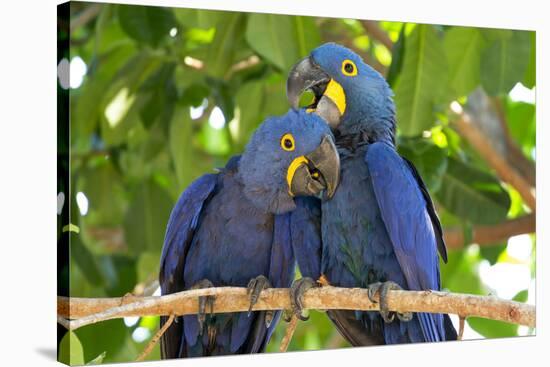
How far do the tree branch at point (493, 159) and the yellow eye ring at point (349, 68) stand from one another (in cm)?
77

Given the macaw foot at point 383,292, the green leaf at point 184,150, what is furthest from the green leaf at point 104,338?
the macaw foot at point 383,292

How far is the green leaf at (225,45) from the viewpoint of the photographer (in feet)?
11.4

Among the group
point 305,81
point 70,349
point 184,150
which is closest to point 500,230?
point 305,81

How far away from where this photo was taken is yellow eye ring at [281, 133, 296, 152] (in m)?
3.09

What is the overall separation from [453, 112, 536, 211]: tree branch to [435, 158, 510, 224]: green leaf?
128 millimetres

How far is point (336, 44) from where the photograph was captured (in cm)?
339

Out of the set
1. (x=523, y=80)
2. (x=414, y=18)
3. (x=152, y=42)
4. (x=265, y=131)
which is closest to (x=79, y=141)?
(x=152, y=42)

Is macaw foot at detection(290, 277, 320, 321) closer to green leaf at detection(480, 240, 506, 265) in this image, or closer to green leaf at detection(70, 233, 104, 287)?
green leaf at detection(70, 233, 104, 287)

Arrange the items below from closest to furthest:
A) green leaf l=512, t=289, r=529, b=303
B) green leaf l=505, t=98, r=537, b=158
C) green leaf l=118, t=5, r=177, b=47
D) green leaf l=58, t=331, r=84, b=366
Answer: green leaf l=58, t=331, r=84, b=366, green leaf l=118, t=5, r=177, b=47, green leaf l=512, t=289, r=529, b=303, green leaf l=505, t=98, r=537, b=158

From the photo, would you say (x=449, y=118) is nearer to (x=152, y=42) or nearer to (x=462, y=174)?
(x=462, y=174)

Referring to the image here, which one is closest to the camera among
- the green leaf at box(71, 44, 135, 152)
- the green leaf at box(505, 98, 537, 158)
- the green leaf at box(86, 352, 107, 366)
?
the green leaf at box(86, 352, 107, 366)

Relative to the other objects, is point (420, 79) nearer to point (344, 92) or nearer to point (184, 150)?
point (344, 92)

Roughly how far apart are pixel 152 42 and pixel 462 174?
133cm

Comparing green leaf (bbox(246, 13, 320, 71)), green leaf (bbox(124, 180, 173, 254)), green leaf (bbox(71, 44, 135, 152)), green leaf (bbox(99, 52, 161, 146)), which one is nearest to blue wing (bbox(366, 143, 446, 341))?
green leaf (bbox(246, 13, 320, 71))
